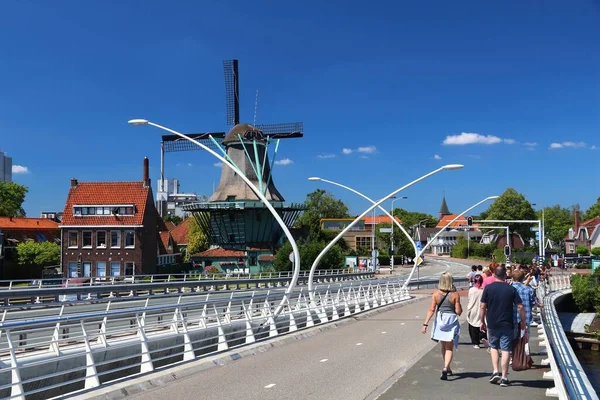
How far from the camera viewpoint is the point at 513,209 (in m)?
119

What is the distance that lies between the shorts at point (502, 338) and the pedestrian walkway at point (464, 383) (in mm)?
679

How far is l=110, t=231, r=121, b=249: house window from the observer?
58.9 meters

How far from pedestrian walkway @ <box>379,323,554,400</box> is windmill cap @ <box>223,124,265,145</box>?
64070mm

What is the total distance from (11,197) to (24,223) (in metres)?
24.2

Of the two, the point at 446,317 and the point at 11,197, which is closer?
the point at 446,317

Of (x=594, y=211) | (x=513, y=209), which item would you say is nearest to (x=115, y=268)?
(x=513, y=209)

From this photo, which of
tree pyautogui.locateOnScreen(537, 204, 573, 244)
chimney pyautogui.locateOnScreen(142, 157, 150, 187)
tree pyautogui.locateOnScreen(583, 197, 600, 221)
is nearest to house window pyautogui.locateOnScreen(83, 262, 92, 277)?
chimney pyautogui.locateOnScreen(142, 157, 150, 187)

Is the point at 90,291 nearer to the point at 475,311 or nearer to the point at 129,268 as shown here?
the point at 475,311

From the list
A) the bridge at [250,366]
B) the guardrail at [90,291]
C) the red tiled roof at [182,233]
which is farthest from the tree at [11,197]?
the bridge at [250,366]

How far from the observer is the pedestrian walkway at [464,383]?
9.58 m

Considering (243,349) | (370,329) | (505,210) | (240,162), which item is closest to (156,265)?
(240,162)

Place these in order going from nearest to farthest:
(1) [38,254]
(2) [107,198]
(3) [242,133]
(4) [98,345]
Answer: (4) [98,345], (2) [107,198], (1) [38,254], (3) [242,133]

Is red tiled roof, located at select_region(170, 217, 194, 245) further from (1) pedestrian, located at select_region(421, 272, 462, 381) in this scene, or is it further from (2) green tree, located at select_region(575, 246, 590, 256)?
(1) pedestrian, located at select_region(421, 272, 462, 381)

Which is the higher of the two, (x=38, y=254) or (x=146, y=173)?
(x=146, y=173)
